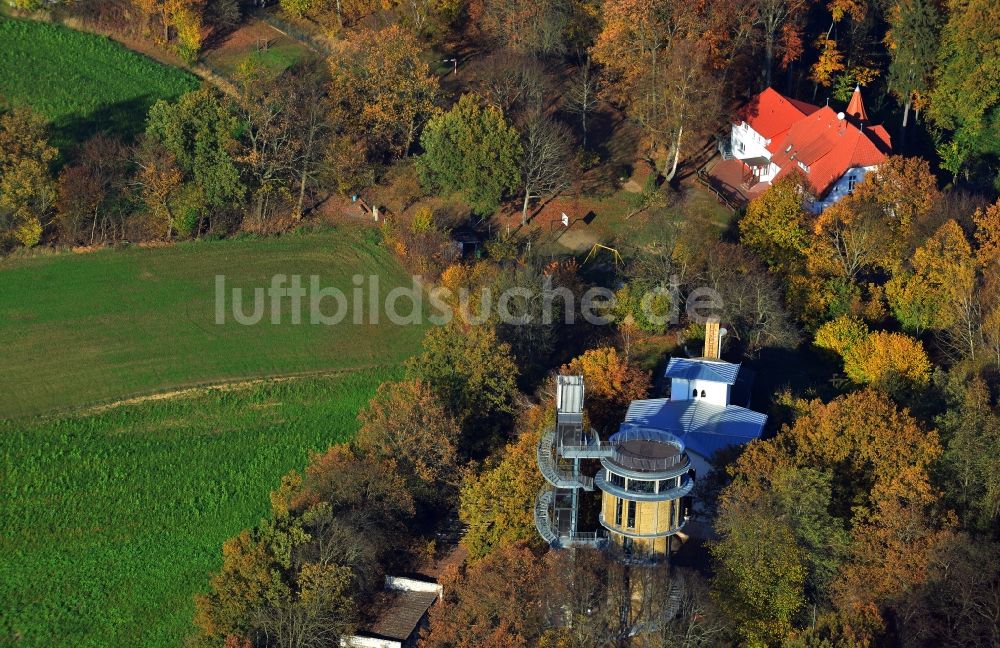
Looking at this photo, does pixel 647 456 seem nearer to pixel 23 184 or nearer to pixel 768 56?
pixel 768 56

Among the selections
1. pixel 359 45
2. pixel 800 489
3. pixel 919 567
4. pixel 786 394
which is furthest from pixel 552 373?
pixel 359 45

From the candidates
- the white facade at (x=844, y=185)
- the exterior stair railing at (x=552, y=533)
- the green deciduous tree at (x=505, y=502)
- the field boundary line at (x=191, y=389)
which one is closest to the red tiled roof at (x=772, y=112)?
the white facade at (x=844, y=185)

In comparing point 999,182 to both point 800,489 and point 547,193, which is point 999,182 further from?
point 800,489

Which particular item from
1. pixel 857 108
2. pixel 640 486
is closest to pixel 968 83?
pixel 857 108

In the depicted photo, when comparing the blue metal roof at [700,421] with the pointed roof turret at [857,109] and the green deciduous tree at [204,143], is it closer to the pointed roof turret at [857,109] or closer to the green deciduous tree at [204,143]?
the pointed roof turret at [857,109]

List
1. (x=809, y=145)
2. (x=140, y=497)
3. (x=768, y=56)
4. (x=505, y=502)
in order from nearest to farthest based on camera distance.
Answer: (x=505, y=502), (x=140, y=497), (x=809, y=145), (x=768, y=56)

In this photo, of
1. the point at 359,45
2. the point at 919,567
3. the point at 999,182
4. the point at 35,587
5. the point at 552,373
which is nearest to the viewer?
the point at 919,567

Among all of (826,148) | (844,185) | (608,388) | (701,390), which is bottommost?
(608,388)
